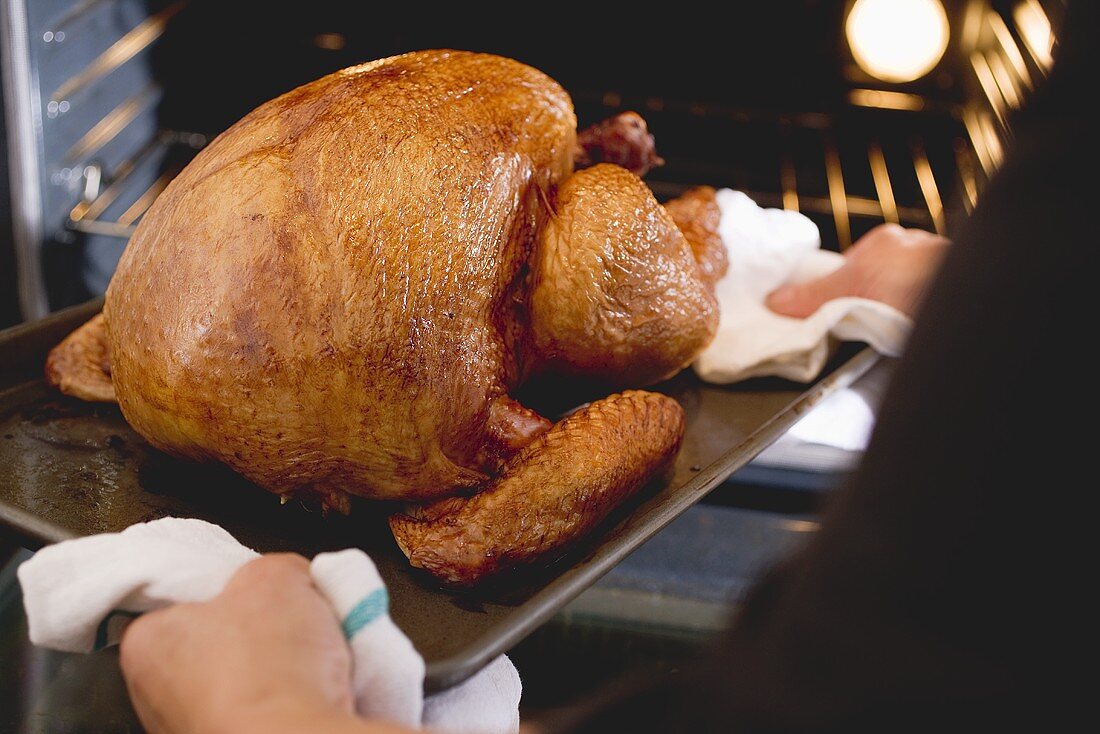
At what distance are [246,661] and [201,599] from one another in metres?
0.21

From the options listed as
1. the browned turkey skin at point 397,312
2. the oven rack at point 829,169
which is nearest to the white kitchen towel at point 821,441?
the browned turkey skin at point 397,312

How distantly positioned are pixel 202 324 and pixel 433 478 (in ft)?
1.01

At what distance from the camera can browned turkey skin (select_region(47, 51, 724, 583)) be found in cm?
106

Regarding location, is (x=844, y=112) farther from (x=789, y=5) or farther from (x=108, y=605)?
(x=108, y=605)

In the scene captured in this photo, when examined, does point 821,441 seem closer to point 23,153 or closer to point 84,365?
point 84,365

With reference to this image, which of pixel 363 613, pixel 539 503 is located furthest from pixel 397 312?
pixel 363 613

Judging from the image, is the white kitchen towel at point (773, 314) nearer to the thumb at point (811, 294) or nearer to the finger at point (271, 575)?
the thumb at point (811, 294)

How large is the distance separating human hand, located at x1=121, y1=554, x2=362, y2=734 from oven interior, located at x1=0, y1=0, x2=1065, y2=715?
1.41 m

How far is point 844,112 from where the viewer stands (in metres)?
2.45

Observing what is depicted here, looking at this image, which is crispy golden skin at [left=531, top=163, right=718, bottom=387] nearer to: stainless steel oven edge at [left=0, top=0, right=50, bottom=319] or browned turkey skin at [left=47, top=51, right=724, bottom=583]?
browned turkey skin at [left=47, top=51, right=724, bottom=583]

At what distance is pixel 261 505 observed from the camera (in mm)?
1188

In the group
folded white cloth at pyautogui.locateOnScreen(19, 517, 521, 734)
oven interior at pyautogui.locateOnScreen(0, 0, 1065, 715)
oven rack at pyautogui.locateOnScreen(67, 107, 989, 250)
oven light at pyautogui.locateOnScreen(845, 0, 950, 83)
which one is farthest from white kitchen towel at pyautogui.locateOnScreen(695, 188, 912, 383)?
folded white cloth at pyautogui.locateOnScreen(19, 517, 521, 734)

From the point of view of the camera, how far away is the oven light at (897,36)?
226 cm

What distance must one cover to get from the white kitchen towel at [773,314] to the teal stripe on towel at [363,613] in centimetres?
92
